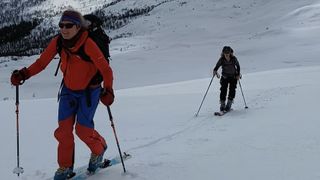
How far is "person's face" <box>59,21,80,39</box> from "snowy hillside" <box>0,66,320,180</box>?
5.52 feet

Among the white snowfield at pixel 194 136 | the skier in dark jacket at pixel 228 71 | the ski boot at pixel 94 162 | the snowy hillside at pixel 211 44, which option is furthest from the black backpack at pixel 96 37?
the snowy hillside at pixel 211 44

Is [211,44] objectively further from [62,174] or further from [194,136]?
[62,174]

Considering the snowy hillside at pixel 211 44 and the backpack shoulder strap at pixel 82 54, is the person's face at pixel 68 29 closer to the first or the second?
the backpack shoulder strap at pixel 82 54

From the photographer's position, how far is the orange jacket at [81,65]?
17.3 feet

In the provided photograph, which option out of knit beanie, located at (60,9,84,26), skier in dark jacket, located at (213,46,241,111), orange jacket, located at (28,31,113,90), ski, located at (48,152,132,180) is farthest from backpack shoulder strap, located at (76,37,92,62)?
skier in dark jacket, located at (213,46,241,111)

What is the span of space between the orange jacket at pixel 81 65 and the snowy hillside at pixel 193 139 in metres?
1.15

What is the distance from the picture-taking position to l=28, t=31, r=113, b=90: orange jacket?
5.26 meters

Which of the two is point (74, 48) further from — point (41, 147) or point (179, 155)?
point (41, 147)

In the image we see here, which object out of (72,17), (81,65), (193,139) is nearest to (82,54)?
(81,65)

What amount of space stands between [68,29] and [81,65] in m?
0.41

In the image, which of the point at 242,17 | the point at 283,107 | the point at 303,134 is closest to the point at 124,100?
the point at 283,107

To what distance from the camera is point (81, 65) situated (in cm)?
536

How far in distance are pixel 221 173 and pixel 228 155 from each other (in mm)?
845

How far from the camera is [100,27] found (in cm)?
Result: 555
